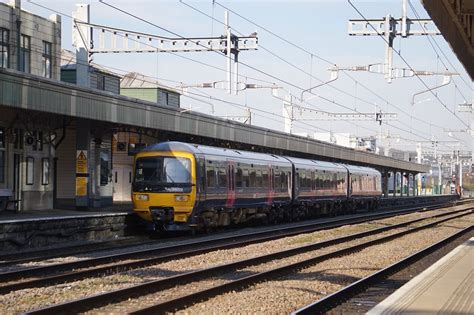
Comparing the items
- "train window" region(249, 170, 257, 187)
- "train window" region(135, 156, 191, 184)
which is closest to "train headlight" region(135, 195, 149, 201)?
"train window" region(135, 156, 191, 184)

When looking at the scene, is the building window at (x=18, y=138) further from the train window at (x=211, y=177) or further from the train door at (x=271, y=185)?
the train door at (x=271, y=185)

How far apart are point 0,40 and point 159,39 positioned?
262 inches

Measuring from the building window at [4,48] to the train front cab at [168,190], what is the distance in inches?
347

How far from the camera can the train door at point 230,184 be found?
81.9ft

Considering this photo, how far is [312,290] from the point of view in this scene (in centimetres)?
1219

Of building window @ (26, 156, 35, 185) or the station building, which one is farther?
building window @ (26, 156, 35, 185)

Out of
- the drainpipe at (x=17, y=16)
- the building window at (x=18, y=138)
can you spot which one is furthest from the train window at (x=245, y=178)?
the drainpipe at (x=17, y=16)

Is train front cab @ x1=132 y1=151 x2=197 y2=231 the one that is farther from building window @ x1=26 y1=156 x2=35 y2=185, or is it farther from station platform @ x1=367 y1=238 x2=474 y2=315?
station platform @ x1=367 y1=238 x2=474 y2=315

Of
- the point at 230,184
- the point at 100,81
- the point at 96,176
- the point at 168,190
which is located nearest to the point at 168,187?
the point at 168,190

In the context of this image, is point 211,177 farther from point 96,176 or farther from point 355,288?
point 355,288

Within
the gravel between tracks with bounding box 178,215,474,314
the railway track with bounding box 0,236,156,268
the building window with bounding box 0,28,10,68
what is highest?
the building window with bounding box 0,28,10,68

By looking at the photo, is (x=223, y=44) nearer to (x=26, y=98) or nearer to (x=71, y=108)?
(x=71, y=108)

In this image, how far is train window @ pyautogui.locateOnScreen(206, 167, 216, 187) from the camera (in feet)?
76.8

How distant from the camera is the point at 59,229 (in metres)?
20.1
